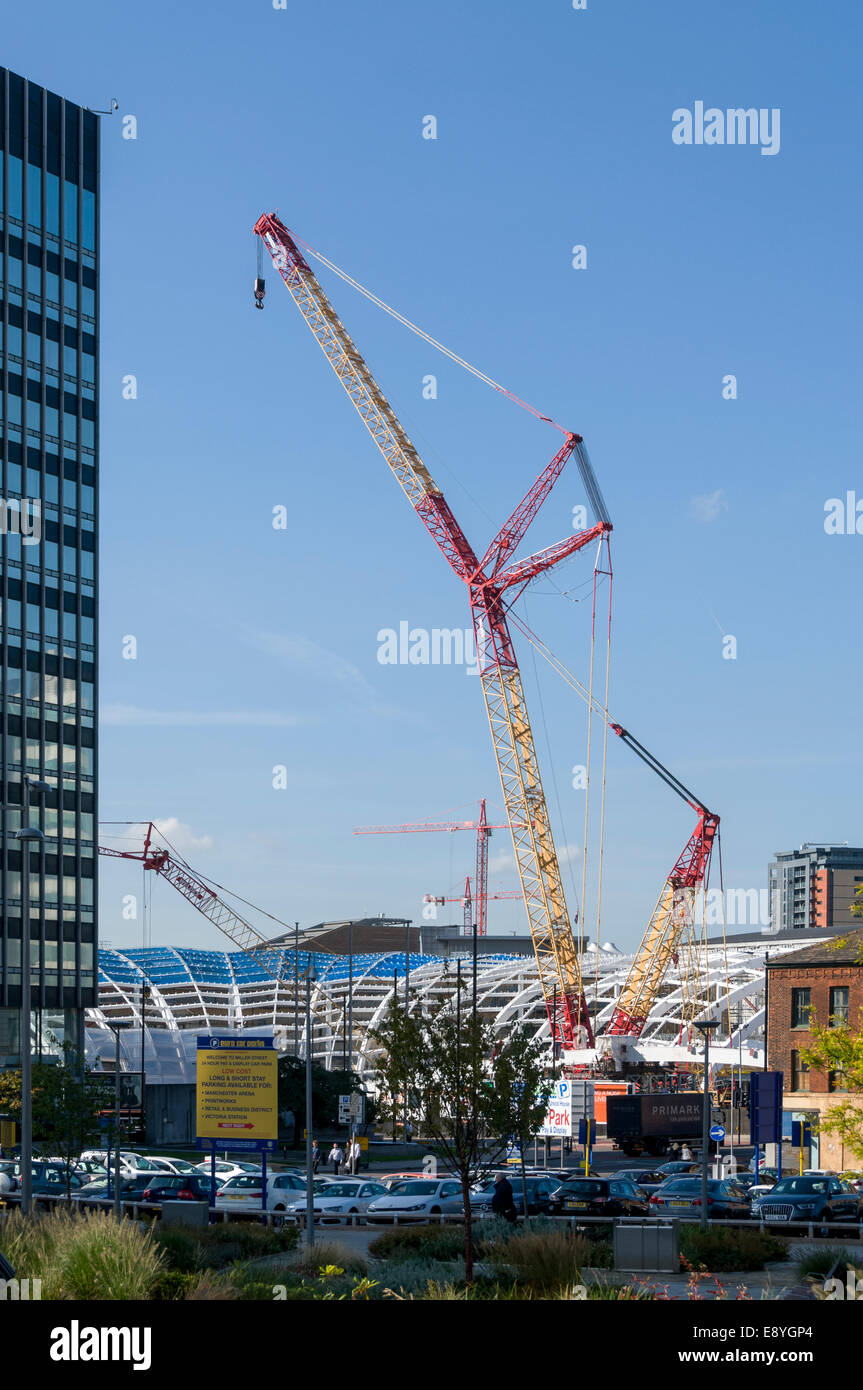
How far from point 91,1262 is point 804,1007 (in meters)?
58.2

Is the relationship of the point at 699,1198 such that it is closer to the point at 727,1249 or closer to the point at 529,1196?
the point at 529,1196

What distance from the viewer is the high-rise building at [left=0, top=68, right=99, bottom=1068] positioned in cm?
8912

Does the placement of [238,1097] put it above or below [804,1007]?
above

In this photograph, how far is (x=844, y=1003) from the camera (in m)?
68.6

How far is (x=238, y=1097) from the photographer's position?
38562 mm

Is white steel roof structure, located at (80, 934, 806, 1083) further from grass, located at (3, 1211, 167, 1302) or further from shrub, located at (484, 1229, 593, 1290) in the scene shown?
grass, located at (3, 1211, 167, 1302)

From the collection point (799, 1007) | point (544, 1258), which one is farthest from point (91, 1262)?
point (799, 1007)

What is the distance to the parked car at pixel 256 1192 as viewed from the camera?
39.7m

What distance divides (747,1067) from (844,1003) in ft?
156

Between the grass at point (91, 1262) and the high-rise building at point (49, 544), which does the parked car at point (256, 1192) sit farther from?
the high-rise building at point (49, 544)

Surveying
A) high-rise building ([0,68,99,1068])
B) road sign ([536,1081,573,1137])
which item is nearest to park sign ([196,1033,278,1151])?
road sign ([536,1081,573,1137])

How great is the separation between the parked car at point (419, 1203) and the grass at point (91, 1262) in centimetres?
2121
